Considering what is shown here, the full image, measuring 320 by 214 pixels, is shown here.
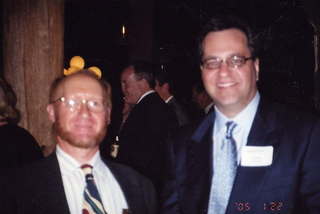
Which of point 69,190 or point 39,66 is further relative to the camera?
point 39,66

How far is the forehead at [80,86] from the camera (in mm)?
2125

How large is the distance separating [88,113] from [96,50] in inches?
403

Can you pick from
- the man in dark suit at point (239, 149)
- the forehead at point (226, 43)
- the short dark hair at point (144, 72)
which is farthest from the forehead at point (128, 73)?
the forehead at point (226, 43)

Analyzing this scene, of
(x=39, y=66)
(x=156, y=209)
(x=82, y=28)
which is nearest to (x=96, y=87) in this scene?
(x=156, y=209)

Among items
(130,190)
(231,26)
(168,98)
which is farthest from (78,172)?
(168,98)

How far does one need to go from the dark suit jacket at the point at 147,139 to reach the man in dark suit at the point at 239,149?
5.13ft

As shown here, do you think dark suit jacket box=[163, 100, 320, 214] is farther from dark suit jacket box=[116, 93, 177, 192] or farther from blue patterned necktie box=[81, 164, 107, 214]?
dark suit jacket box=[116, 93, 177, 192]

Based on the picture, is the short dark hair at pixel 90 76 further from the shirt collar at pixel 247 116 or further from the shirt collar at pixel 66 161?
the shirt collar at pixel 247 116

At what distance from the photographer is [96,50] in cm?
1202

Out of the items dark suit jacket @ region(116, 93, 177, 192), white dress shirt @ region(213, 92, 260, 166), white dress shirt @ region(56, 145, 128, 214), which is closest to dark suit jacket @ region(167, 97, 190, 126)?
dark suit jacket @ region(116, 93, 177, 192)

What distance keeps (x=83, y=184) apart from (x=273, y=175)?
1.01 meters

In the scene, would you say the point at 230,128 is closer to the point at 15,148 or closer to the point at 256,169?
the point at 256,169

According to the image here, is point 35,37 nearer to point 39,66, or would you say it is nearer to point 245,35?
point 39,66

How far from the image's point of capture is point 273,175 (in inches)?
81.6
